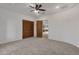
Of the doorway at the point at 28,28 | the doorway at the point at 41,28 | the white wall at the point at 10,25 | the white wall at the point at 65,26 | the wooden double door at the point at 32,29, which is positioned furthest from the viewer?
the doorway at the point at 41,28

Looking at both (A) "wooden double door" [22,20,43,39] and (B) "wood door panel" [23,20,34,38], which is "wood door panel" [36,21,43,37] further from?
(B) "wood door panel" [23,20,34,38]

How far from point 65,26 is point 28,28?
4.33 metres

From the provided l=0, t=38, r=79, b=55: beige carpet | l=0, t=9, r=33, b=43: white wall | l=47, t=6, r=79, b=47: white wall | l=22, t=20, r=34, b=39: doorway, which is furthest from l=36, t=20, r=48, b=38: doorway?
l=0, t=38, r=79, b=55: beige carpet

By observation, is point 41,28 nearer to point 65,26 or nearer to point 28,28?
point 28,28

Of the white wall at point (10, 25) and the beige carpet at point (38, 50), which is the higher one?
the white wall at point (10, 25)

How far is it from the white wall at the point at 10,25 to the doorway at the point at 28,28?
92 centimetres

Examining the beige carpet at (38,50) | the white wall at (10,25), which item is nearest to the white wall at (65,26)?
the beige carpet at (38,50)

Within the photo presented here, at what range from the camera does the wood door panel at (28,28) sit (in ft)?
29.0

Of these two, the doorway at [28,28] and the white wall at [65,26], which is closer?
the white wall at [65,26]

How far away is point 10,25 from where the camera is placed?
6.68m

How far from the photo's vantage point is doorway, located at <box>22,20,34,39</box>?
883 centimetres

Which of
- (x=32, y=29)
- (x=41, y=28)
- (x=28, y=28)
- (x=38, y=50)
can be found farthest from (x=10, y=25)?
(x=41, y=28)

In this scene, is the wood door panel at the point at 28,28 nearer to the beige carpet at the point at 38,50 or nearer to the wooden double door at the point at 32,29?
the wooden double door at the point at 32,29
